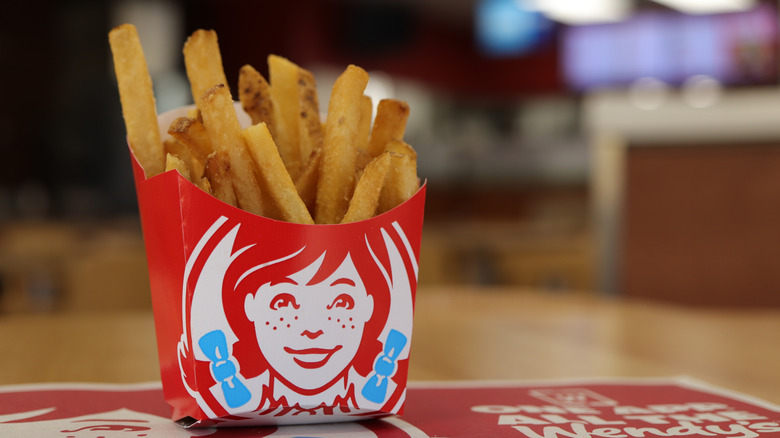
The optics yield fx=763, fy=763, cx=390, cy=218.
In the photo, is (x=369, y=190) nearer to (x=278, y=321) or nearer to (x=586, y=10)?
(x=278, y=321)

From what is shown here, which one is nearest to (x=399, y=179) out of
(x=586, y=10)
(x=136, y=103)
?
(x=136, y=103)

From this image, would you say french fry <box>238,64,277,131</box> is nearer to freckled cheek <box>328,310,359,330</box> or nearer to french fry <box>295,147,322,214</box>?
french fry <box>295,147,322,214</box>

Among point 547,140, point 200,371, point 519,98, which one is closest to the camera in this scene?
point 200,371

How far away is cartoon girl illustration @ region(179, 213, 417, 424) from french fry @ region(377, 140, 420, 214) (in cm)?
3

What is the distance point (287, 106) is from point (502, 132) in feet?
35.0

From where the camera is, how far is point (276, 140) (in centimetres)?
83

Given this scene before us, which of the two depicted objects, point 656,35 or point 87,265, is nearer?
point 87,265

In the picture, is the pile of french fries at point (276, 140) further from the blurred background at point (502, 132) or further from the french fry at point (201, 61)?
the blurred background at point (502, 132)

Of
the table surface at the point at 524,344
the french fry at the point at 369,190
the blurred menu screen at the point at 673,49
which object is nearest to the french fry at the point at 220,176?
the french fry at the point at 369,190

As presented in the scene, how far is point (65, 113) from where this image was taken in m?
8.02

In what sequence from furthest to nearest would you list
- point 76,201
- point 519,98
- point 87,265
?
point 519,98 < point 76,201 < point 87,265

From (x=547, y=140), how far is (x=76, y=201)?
5.38 m

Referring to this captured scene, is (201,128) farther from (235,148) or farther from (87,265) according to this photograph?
(87,265)

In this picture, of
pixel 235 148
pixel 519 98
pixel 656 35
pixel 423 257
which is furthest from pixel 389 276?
pixel 519 98
